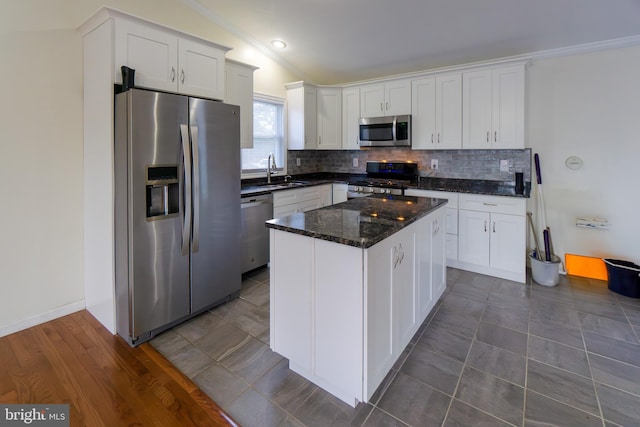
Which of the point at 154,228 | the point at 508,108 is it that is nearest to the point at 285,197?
the point at 154,228

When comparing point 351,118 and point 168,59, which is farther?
point 351,118

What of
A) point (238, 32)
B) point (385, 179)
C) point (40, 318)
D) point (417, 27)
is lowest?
point (40, 318)

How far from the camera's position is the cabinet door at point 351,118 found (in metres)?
4.80

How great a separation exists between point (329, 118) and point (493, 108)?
2273 mm

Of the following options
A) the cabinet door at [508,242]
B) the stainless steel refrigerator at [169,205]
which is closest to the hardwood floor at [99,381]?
the stainless steel refrigerator at [169,205]

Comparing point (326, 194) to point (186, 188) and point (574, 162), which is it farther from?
point (574, 162)

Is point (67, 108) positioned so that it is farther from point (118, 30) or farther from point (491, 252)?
point (491, 252)

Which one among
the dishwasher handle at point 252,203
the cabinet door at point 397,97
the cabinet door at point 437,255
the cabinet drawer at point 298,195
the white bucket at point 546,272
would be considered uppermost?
the cabinet door at point 397,97

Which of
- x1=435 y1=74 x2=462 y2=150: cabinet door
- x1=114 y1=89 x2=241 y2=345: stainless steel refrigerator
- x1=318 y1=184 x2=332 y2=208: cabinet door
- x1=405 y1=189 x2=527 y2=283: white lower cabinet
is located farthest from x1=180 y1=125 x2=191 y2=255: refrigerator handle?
x1=435 y1=74 x2=462 y2=150: cabinet door

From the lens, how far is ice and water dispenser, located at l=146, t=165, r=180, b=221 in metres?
2.30

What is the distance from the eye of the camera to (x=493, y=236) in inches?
140

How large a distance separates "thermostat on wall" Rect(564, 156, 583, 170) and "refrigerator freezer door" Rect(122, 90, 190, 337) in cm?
397

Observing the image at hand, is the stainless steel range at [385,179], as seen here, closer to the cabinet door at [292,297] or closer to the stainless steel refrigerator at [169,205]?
the stainless steel refrigerator at [169,205]

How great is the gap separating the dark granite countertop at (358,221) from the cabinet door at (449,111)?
167 cm
